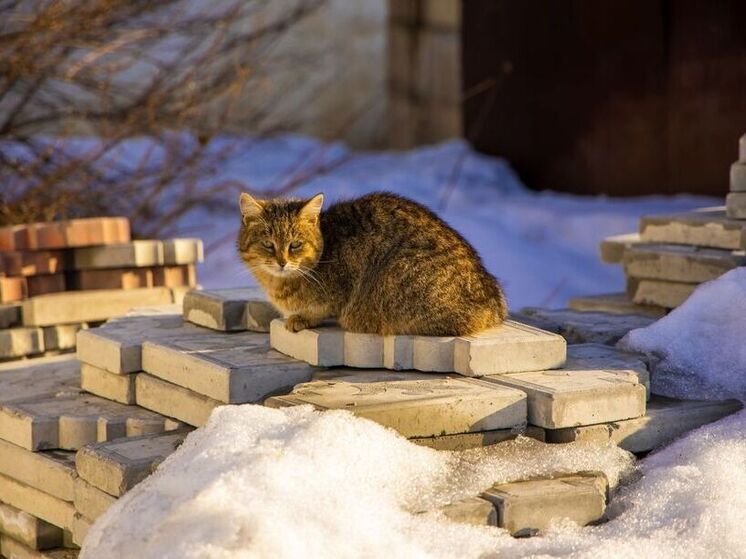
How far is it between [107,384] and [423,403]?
5.20 ft

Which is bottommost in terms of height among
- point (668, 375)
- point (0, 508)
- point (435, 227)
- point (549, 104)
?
point (0, 508)

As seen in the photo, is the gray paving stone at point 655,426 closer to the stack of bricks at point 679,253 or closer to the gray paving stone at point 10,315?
the stack of bricks at point 679,253

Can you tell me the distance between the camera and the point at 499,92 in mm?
11734

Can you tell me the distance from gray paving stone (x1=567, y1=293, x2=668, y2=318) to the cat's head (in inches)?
68.3

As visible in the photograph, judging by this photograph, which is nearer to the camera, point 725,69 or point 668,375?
point 668,375

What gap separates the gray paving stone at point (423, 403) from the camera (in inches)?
151

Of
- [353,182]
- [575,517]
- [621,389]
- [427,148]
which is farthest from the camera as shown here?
[427,148]

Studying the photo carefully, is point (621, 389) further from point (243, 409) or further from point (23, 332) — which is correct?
point (23, 332)

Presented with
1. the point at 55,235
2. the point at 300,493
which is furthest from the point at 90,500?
the point at 55,235

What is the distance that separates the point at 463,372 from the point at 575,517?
787 mm

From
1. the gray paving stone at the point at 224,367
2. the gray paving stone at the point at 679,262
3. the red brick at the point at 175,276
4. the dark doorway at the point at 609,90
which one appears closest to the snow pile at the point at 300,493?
the gray paving stone at the point at 224,367

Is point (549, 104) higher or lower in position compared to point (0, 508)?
higher

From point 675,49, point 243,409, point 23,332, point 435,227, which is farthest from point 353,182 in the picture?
point 243,409

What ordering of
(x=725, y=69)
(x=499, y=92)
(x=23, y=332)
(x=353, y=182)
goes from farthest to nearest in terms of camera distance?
(x=499, y=92) < (x=353, y=182) < (x=725, y=69) < (x=23, y=332)
